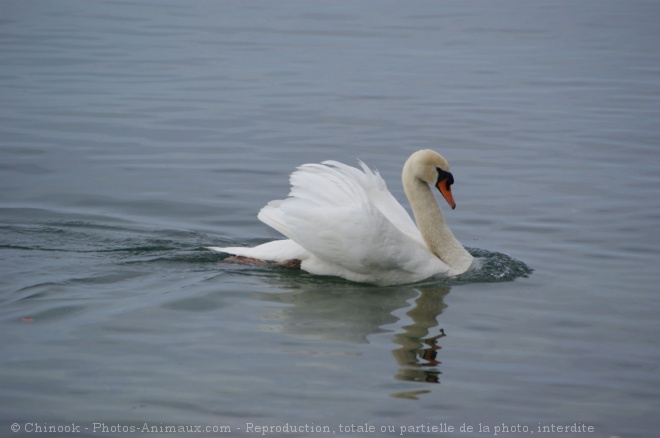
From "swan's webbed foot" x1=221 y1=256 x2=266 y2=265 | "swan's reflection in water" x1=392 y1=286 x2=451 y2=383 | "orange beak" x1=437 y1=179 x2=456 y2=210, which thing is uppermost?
"orange beak" x1=437 y1=179 x2=456 y2=210

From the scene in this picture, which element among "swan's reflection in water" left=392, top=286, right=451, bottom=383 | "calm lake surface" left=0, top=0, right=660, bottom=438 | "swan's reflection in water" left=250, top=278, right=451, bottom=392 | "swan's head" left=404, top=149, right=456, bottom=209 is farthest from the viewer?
"swan's head" left=404, top=149, right=456, bottom=209

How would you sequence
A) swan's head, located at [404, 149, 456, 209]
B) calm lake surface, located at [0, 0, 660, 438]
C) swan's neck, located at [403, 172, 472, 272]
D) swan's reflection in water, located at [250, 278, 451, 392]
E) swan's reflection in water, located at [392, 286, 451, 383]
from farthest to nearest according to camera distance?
swan's head, located at [404, 149, 456, 209]
swan's neck, located at [403, 172, 472, 272]
swan's reflection in water, located at [250, 278, 451, 392]
swan's reflection in water, located at [392, 286, 451, 383]
calm lake surface, located at [0, 0, 660, 438]

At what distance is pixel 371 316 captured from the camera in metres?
8.37

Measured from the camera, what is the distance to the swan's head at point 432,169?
978 centimetres

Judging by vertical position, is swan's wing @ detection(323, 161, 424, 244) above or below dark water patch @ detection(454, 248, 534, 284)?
above

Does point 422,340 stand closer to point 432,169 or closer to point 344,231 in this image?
point 344,231

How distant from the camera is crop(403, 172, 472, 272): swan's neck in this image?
964 centimetres

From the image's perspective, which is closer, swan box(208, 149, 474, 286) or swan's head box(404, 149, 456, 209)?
swan box(208, 149, 474, 286)

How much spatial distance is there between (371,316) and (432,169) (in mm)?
1945

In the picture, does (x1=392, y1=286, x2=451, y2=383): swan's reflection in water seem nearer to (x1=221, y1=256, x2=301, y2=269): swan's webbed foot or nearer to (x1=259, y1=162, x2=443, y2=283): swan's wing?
(x1=259, y1=162, x2=443, y2=283): swan's wing

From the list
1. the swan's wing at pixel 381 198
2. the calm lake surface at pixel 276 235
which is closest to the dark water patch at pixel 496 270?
the calm lake surface at pixel 276 235

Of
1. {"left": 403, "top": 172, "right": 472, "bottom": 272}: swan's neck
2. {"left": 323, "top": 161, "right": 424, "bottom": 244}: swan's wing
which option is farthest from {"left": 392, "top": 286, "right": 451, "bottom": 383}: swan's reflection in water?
{"left": 323, "top": 161, "right": 424, "bottom": 244}: swan's wing

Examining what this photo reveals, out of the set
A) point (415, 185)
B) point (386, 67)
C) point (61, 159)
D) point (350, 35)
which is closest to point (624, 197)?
point (415, 185)

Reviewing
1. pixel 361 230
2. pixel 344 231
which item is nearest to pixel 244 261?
pixel 344 231
